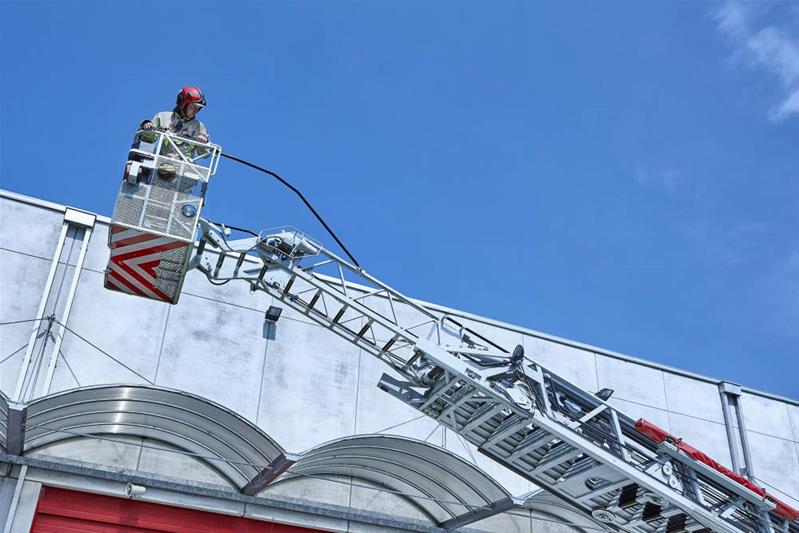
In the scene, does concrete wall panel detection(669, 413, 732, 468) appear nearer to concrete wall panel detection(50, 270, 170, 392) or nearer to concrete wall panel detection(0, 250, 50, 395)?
concrete wall panel detection(50, 270, 170, 392)

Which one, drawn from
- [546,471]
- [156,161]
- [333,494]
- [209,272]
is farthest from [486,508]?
[156,161]

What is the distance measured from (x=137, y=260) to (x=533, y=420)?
6.05 metres

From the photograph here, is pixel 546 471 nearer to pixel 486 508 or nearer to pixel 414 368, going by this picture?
pixel 414 368

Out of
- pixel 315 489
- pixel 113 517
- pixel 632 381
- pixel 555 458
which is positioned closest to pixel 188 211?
pixel 555 458

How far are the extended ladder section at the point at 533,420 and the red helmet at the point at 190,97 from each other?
1.70 m

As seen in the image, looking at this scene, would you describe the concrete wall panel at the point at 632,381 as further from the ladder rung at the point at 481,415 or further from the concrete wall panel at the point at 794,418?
the ladder rung at the point at 481,415

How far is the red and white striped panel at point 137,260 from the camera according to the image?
11469 mm

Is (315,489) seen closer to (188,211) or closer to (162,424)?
(162,424)

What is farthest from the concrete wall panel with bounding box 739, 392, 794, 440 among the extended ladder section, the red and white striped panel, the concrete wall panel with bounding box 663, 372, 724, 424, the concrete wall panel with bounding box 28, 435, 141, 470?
the red and white striped panel

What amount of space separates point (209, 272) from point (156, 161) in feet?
6.06

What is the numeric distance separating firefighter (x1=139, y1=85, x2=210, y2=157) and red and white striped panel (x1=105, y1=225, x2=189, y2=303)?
1.47 metres

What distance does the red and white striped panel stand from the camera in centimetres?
1147

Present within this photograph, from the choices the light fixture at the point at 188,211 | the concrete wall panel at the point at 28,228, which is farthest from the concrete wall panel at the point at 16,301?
the light fixture at the point at 188,211

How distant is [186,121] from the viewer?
12.7 metres
